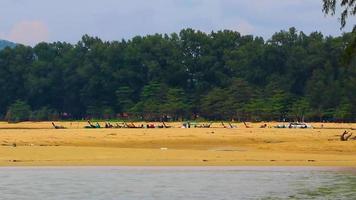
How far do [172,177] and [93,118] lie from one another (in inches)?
3851

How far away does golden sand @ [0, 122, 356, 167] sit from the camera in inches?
1789

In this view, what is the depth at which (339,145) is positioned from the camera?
5497cm

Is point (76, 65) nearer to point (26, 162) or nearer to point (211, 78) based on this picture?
point (211, 78)

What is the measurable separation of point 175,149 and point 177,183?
19721mm

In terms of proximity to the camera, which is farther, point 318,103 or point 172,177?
point 318,103

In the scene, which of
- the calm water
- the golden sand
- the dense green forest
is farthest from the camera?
the dense green forest

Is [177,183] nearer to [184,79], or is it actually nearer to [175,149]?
[175,149]

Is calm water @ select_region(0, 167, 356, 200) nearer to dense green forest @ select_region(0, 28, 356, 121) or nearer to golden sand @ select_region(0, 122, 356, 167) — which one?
golden sand @ select_region(0, 122, 356, 167)

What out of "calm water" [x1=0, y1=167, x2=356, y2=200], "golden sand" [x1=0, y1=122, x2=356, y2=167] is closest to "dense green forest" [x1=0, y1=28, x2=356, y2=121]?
"golden sand" [x1=0, y1=122, x2=356, y2=167]

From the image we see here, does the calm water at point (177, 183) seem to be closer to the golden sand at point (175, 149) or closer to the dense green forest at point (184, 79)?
the golden sand at point (175, 149)

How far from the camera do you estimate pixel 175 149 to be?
54.7m

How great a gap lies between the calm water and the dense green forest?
232 ft

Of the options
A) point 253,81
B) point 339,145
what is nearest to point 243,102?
point 253,81

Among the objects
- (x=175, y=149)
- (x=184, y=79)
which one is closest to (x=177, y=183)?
(x=175, y=149)
